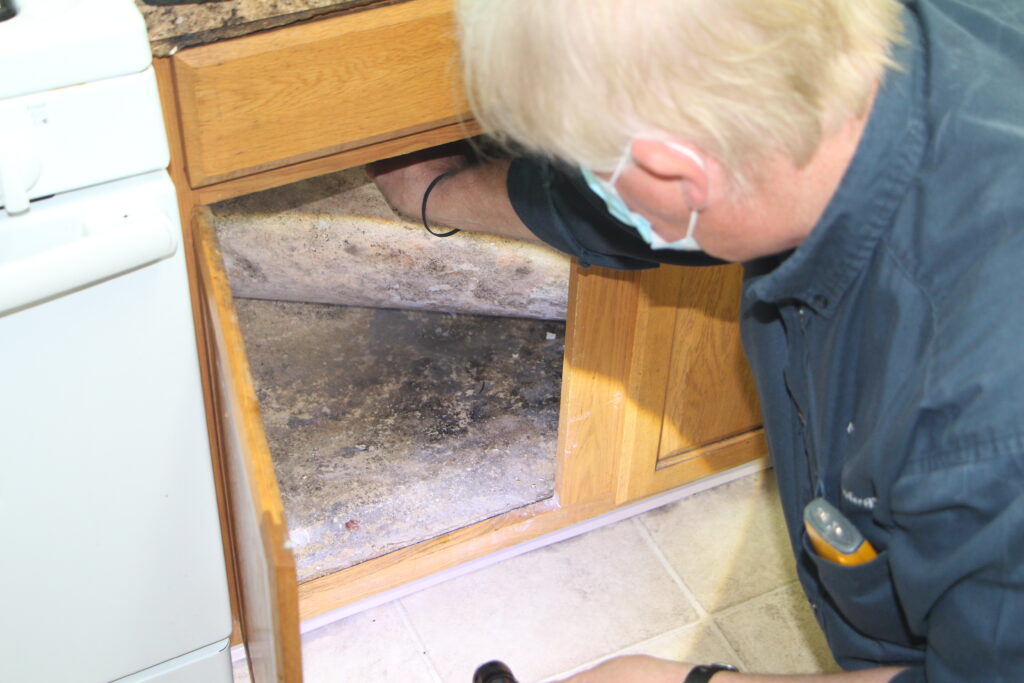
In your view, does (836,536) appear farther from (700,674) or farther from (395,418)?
(395,418)

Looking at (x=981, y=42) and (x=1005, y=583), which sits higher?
(x=981, y=42)

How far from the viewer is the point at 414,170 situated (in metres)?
1.19

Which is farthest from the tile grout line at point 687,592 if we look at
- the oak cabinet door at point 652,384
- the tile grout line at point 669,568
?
the oak cabinet door at point 652,384

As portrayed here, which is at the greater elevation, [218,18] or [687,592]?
[218,18]

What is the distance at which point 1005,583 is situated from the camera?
0.66 meters

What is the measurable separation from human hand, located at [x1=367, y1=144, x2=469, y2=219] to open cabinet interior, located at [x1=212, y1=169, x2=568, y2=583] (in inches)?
12.0

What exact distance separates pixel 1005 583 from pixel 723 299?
666 mm

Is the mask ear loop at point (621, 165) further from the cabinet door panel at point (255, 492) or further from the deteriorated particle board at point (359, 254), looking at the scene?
the deteriorated particle board at point (359, 254)

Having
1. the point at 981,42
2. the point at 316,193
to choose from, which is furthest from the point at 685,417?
the point at 981,42

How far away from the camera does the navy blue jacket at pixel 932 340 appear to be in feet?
2.14

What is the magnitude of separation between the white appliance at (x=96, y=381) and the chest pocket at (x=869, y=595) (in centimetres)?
57

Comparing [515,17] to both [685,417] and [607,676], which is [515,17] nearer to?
[607,676]

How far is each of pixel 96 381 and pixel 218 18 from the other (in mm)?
315

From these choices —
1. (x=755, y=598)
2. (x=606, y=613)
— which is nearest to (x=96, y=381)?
(x=606, y=613)
